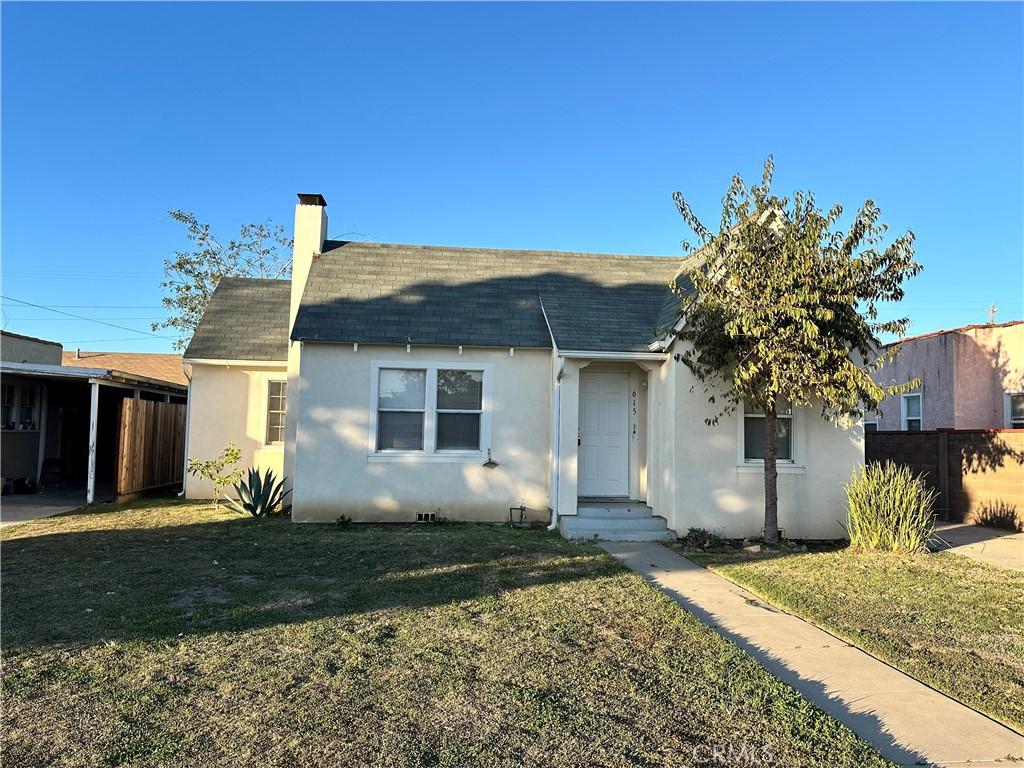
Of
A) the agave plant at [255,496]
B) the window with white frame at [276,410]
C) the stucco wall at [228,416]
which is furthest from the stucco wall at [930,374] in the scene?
the stucco wall at [228,416]

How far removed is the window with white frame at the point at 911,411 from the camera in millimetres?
17078

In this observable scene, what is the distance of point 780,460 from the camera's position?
10.4m

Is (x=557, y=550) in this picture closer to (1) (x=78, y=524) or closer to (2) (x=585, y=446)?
(2) (x=585, y=446)

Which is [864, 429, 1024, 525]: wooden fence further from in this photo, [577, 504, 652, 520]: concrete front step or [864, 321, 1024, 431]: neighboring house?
[577, 504, 652, 520]: concrete front step

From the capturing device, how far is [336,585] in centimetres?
687

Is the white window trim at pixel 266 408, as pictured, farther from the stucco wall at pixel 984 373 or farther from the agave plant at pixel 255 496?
the stucco wall at pixel 984 373

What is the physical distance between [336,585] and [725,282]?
6.29 meters

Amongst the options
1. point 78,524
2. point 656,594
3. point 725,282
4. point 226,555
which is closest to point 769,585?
point 656,594

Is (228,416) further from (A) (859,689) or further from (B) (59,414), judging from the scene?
(A) (859,689)

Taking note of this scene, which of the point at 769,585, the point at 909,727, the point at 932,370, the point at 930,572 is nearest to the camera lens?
the point at 909,727

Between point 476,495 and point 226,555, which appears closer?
point 226,555

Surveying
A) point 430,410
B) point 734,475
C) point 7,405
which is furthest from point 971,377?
point 7,405

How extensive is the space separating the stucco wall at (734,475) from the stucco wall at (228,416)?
8365 millimetres

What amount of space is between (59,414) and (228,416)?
271 inches
